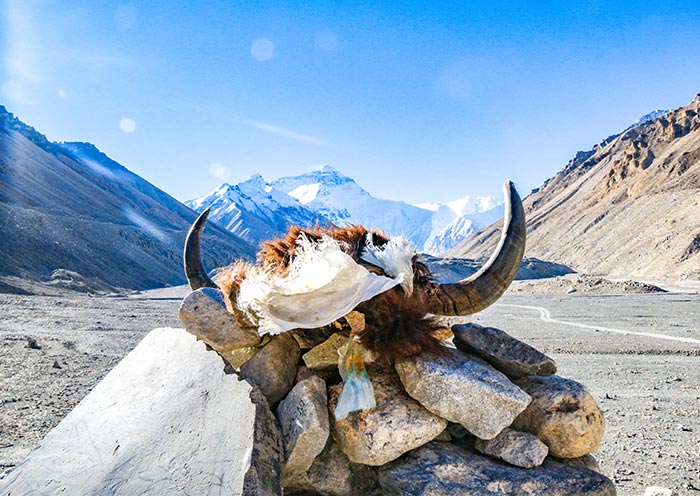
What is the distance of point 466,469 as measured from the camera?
234cm

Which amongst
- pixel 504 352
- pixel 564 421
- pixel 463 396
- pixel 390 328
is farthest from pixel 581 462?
pixel 390 328

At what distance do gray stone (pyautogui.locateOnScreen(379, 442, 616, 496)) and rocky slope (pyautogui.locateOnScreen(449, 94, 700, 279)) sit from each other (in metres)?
49.2

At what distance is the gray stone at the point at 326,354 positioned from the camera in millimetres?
2582

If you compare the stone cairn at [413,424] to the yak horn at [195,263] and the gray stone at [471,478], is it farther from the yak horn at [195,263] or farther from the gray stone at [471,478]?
the yak horn at [195,263]

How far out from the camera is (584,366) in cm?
1008

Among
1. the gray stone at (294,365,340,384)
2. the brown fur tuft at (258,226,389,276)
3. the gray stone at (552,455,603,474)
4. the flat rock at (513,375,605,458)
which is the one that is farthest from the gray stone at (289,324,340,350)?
the gray stone at (552,455,603,474)

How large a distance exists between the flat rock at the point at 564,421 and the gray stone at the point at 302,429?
1096 mm

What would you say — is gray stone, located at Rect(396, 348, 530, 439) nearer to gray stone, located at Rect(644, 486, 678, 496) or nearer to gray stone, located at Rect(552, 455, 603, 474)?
gray stone, located at Rect(552, 455, 603, 474)

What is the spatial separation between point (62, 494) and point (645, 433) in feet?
19.0

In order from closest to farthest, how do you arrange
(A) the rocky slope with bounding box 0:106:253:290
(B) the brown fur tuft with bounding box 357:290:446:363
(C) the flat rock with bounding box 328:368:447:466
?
1. (C) the flat rock with bounding box 328:368:447:466
2. (B) the brown fur tuft with bounding box 357:290:446:363
3. (A) the rocky slope with bounding box 0:106:253:290

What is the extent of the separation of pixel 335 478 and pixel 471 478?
2.14 feet

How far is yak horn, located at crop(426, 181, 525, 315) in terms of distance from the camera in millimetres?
2613

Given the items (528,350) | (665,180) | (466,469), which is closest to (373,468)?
(466,469)

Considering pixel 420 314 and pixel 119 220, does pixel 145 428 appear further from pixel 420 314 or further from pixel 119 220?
pixel 119 220
